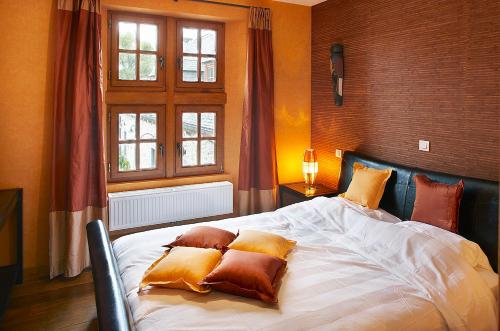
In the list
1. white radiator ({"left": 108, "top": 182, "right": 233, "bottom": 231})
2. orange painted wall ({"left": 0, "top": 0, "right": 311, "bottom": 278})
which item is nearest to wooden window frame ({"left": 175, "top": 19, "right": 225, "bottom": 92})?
orange painted wall ({"left": 0, "top": 0, "right": 311, "bottom": 278})

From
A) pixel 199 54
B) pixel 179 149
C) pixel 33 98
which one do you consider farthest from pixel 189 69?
pixel 33 98

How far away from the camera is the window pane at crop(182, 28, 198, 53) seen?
12.5ft

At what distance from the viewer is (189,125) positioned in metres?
3.92

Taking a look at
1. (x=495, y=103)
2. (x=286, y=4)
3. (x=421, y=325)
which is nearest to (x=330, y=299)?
(x=421, y=325)

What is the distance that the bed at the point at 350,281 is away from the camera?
165 centimetres

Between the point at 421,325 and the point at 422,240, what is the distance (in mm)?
573

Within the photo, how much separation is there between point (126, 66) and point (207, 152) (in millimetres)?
1181

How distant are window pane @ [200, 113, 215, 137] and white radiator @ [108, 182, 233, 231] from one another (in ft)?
1.82

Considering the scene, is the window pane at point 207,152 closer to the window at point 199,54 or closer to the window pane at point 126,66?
the window at point 199,54

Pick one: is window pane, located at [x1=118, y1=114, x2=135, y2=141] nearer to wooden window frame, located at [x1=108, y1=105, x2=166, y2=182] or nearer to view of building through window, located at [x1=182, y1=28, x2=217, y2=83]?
wooden window frame, located at [x1=108, y1=105, x2=166, y2=182]

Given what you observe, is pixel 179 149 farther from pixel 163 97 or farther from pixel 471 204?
pixel 471 204

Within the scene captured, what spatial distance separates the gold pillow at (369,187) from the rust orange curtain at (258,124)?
1.11 m

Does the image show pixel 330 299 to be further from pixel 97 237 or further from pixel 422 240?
pixel 97 237

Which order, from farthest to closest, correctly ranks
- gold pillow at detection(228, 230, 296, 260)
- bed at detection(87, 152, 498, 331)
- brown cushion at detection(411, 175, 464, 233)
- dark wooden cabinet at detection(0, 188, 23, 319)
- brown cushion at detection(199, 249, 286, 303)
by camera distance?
dark wooden cabinet at detection(0, 188, 23, 319) → brown cushion at detection(411, 175, 464, 233) → gold pillow at detection(228, 230, 296, 260) → brown cushion at detection(199, 249, 286, 303) → bed at detection(87, 152, 498, 331)
